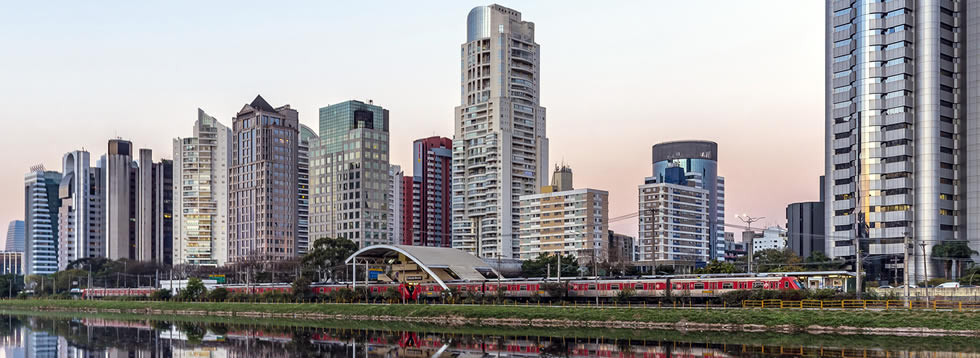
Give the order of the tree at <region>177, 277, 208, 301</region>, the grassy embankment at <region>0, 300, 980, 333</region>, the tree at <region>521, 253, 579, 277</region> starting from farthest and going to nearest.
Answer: the tree at <region>521, 253, 579, 277</region>, the tree at <region>177, 277, 208, 301</region>, the grassy embankment at <region>0, 300, 980, 333</region>

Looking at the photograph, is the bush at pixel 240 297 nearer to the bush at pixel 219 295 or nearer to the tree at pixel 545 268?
the bush at pixel 219 295

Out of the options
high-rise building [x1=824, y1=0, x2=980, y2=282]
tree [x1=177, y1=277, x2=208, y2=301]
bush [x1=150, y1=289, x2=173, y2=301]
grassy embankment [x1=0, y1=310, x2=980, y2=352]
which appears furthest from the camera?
bush [x1=150, y1=289, x2=173, y2=301]

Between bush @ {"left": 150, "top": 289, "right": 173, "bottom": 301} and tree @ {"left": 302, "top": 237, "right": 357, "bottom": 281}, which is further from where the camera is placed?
tree @ {"left": 302, "top": 237, "right": 357, "bottom": 281}

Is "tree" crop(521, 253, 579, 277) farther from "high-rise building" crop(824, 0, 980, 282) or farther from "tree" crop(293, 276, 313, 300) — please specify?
"tree" crop(293, 276, 313, 300)

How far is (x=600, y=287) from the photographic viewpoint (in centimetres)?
9169

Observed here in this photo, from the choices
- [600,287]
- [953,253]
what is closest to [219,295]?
[600,287]

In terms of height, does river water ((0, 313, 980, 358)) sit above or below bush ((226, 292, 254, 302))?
above

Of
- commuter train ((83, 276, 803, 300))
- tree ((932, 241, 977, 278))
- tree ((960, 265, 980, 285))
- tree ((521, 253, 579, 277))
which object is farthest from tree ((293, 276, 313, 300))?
tree ((932, 241, 977, 278))

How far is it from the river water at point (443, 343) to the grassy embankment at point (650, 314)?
3047 mm

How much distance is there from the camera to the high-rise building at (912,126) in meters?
123

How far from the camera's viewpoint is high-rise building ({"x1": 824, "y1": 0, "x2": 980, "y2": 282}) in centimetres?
12256

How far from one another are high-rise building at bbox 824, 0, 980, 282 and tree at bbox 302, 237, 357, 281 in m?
72.4

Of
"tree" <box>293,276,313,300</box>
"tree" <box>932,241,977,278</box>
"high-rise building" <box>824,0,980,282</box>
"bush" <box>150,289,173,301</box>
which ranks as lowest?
"bush" <box>150,289,173,301</box>

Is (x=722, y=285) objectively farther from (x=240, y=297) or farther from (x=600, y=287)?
(x=240, y=297)
